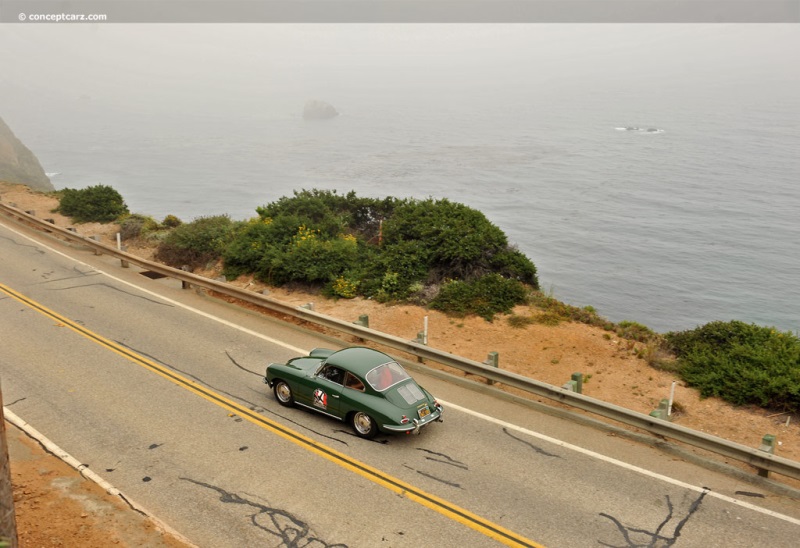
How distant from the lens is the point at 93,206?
92.6 ft

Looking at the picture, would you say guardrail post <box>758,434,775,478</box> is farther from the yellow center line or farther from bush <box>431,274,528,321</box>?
bush <box>431,274,528,321</box>

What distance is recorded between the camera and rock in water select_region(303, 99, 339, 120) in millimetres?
192125

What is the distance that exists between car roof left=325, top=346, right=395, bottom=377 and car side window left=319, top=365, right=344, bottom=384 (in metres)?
0.09

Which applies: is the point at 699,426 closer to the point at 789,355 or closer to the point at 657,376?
the point at 657,376

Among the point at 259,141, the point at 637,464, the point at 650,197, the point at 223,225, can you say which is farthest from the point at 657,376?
the point at 259,141

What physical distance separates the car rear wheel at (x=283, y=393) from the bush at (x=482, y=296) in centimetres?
611

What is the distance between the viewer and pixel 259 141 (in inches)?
5266


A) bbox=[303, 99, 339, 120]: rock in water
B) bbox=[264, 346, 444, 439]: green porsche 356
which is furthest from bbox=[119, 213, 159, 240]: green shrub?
bbox=[303, 99, 339, 120]: rock in water

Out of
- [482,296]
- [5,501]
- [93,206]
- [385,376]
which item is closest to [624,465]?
[385,376]

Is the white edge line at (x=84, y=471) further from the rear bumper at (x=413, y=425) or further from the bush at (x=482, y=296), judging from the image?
the bush at (x=482, y=296)

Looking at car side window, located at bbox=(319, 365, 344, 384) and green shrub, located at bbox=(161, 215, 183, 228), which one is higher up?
green shrub, located at bbox=(161, 215, 183, 228)

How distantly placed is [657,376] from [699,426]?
6.34ft

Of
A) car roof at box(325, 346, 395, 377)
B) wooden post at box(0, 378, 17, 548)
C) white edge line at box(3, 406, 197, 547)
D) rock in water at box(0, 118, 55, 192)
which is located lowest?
white edge line at box(3, 406, 197, 547)

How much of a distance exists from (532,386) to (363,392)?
130 inches
